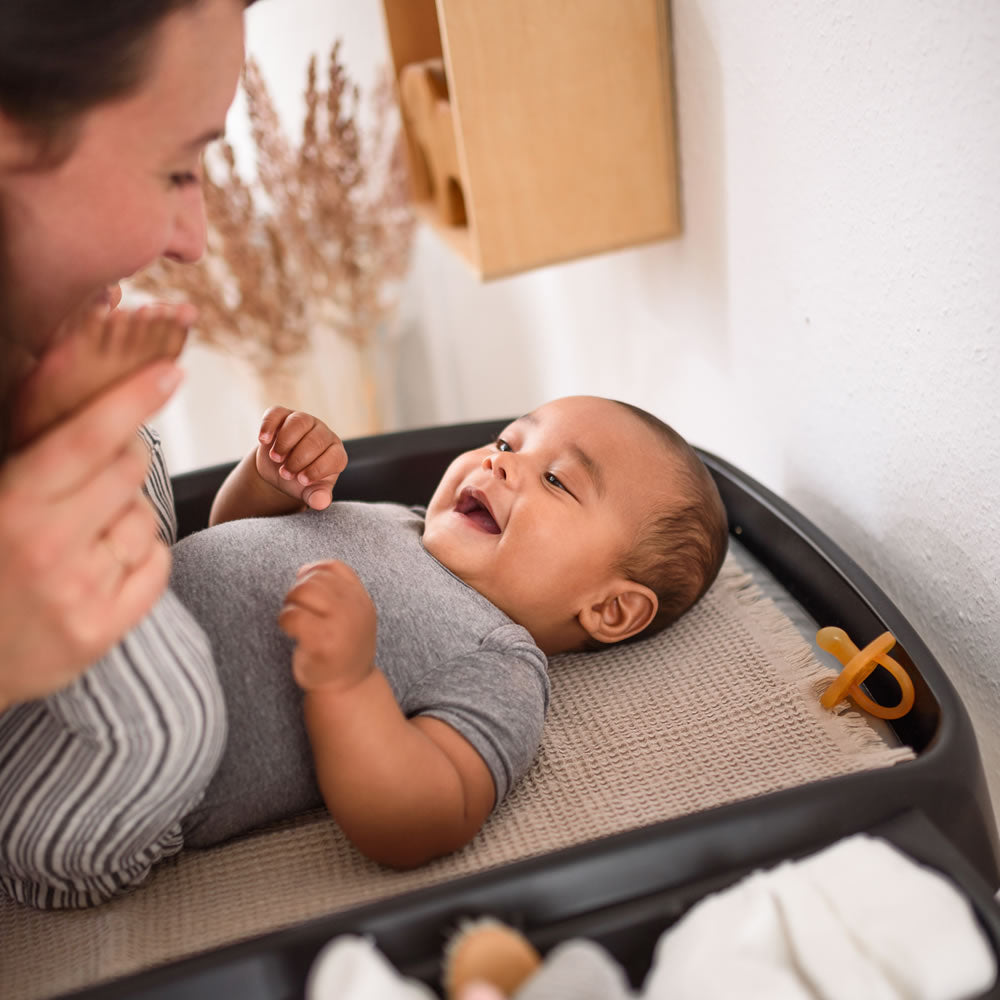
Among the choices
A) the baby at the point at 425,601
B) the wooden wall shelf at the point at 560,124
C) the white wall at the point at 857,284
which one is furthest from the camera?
the wooden wall shelf at the point at 560,124

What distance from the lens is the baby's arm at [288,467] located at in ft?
3.19

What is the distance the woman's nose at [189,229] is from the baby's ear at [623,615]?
0.45 m

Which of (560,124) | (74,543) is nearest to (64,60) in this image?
(74,543)

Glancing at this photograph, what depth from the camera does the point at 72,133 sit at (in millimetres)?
579

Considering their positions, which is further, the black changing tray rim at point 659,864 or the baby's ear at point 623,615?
the baby's ear at point 623,615

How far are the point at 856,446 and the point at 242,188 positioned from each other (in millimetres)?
1254

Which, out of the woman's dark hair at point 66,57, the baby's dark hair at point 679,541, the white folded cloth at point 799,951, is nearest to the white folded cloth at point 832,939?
the white folded cloth at point 799,951

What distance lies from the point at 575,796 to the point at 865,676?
0.24m

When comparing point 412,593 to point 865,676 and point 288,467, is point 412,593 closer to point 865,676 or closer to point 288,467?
point 288,467

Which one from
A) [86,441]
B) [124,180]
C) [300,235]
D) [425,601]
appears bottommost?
[425,601]

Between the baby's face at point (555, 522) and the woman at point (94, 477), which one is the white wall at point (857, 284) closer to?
the baby's face at point (555, 522)

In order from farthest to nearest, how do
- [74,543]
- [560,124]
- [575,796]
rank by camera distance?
[560,124] < [575,796] < [74,543]

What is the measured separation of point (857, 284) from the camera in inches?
37.5

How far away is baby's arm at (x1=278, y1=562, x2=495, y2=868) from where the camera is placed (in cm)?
68
